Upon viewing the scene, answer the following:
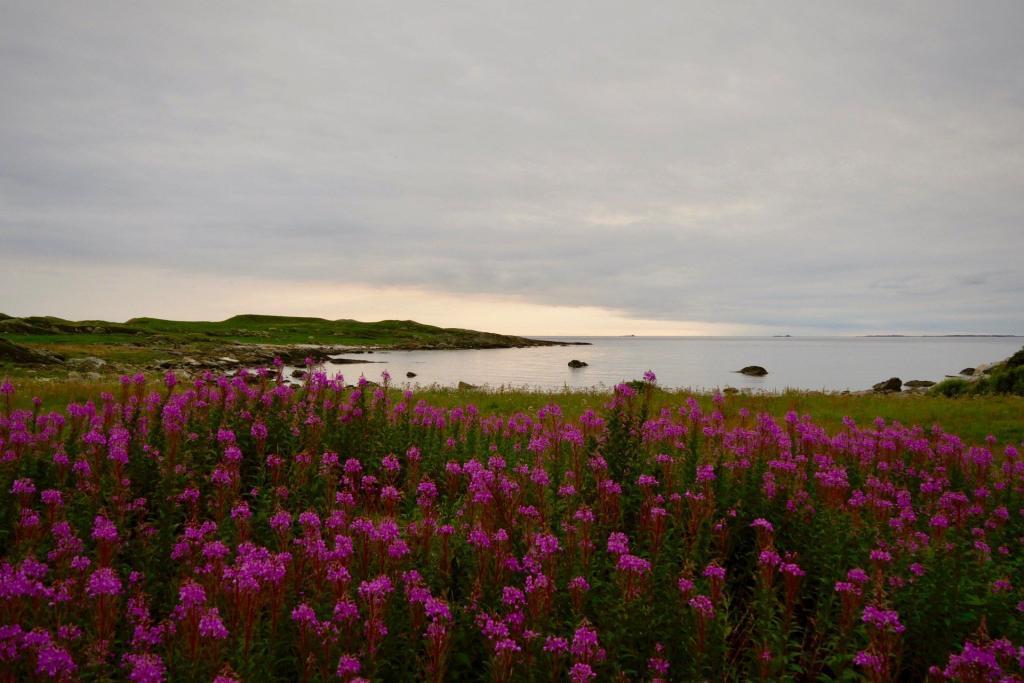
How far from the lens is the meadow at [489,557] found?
10.4 ft

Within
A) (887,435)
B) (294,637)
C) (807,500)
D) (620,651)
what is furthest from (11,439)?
(887,435)

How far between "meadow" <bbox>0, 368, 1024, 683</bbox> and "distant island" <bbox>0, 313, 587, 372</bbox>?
3.60 meters

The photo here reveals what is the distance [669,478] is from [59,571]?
538 centimetres

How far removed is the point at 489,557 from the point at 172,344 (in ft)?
249

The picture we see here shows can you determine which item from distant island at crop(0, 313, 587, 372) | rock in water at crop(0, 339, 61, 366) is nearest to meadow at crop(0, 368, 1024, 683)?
distant island at crop(0, 313, 587, 372)

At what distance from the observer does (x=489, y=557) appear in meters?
4.11

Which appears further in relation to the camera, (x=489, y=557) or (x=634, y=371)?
(x=634, y=371)

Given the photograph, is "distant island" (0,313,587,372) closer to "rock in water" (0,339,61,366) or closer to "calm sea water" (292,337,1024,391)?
"rock in water" (0,339,61,366)

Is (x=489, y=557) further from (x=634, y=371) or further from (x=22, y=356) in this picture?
(x=634, y=371)

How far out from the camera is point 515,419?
10.5m

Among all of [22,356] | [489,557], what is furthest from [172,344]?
[489,557]

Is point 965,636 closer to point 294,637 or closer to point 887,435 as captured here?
point 294,637

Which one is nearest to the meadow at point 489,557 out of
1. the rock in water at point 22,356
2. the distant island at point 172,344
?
the distant island at point 172,344

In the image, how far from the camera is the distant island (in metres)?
36.8
